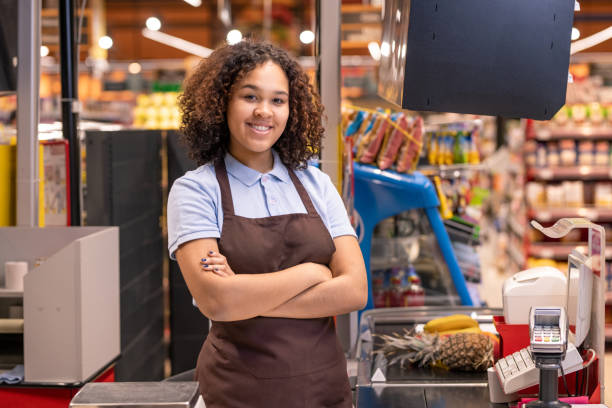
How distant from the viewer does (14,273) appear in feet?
11.1

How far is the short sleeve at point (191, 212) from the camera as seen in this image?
192 cm

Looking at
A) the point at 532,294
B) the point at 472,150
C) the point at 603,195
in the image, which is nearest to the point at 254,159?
the point at 532,294

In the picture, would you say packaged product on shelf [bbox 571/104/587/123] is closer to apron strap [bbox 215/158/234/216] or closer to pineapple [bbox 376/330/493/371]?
pineapple [bbox 376/330/493/371]

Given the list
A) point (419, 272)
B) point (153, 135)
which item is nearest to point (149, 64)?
point (153, 135)

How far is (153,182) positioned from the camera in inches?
174

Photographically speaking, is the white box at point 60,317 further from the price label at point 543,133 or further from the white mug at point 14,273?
the price label at point 543,133

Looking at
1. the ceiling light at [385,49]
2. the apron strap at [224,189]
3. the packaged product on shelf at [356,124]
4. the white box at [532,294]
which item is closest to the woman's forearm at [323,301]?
the apron strap at [224,189]

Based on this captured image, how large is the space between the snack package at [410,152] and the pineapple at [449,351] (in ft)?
3.87

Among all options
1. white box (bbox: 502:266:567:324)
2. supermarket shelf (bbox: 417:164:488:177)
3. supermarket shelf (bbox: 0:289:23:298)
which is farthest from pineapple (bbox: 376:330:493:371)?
supermarket shelf (bbox: 417:164:488:177)

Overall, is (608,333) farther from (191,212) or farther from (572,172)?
(191,212)

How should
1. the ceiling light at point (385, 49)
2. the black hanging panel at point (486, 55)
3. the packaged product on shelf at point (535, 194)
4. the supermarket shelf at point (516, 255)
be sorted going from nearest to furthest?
the black hanging panel at point (486, 55)
the ceiling light at point (385, 49)
the packaged product on shelf at point (535, 194)
the supermarket shelf at point (516, 255)

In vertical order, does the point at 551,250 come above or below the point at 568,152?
below

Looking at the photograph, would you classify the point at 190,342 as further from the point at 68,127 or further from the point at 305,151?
the point at 305,151

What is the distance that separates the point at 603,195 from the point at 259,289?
20.7 feet
